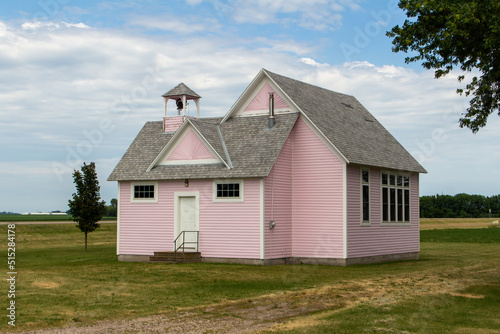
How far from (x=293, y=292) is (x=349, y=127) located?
13815 mm

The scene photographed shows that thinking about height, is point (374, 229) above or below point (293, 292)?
above

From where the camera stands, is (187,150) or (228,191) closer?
(228,191)

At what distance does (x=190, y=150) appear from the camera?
27312 millimetres

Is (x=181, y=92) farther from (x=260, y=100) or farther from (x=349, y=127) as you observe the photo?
(x=349, y=127)

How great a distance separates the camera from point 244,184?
25.5 metres

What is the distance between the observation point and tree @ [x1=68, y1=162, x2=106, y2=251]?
1454 inches

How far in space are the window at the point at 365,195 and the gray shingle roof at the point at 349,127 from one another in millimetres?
610

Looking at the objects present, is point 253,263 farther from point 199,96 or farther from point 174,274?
point 199,96

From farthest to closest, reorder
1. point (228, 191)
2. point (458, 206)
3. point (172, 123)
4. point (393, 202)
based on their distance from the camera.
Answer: point (458, 206) → point (172, 123) → point (393, 202) → point (228, 191)

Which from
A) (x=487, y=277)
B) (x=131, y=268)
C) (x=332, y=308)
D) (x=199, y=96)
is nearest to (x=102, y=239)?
(x=199, y=96)

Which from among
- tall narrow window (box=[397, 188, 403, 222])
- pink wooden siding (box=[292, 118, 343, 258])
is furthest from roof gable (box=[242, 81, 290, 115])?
tall narrow window (box=[397, 188, 403, 222])

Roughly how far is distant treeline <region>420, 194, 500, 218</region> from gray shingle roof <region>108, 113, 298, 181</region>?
10486 centimetres

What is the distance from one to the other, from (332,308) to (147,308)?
408 cm

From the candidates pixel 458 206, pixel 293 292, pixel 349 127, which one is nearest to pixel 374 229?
pixel 349 127
